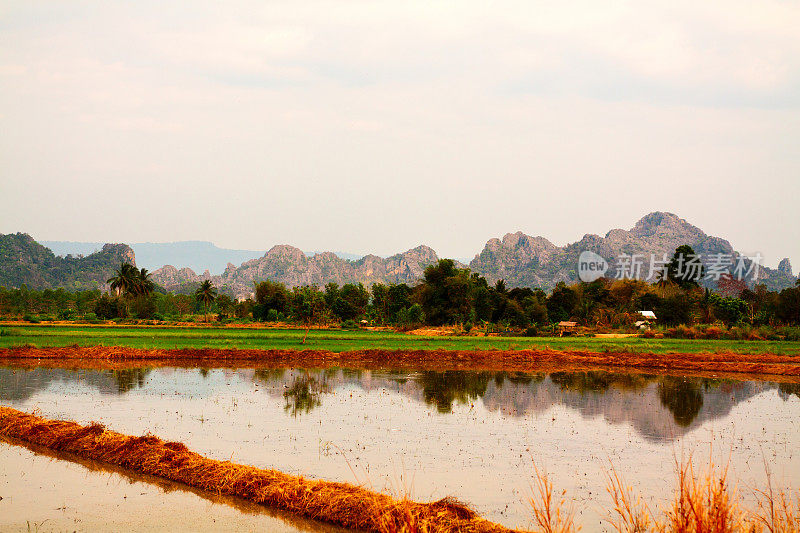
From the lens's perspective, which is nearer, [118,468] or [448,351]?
[118,468]

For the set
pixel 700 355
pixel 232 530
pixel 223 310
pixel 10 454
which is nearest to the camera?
pixel 232 530

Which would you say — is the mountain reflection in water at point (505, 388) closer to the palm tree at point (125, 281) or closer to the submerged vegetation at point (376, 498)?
the submerged vegetation at point (376, 498)

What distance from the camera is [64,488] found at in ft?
39.6

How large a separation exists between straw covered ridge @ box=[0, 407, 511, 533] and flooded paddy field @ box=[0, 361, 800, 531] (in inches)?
18.0

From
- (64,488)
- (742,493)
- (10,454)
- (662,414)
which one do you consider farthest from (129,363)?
(742,493)

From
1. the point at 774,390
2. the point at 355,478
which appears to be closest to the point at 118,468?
the point at 355,478

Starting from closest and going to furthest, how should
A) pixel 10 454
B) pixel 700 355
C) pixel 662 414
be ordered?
pixel 10 454, pixel 662 414, pixel 700 355

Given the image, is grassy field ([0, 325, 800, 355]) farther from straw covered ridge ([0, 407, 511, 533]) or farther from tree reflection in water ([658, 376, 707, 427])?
straw covered ridge ([0, 407, 511, 533])

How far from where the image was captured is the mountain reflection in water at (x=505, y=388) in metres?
21.2

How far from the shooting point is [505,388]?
27.1m

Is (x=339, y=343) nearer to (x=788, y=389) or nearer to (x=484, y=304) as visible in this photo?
(x=788, y=389)

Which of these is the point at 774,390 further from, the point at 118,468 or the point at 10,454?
the point at 10,454

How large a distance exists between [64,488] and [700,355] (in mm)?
34946

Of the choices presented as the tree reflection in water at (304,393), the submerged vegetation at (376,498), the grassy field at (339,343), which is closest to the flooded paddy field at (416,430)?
the tree reflection in water at (304,393)
